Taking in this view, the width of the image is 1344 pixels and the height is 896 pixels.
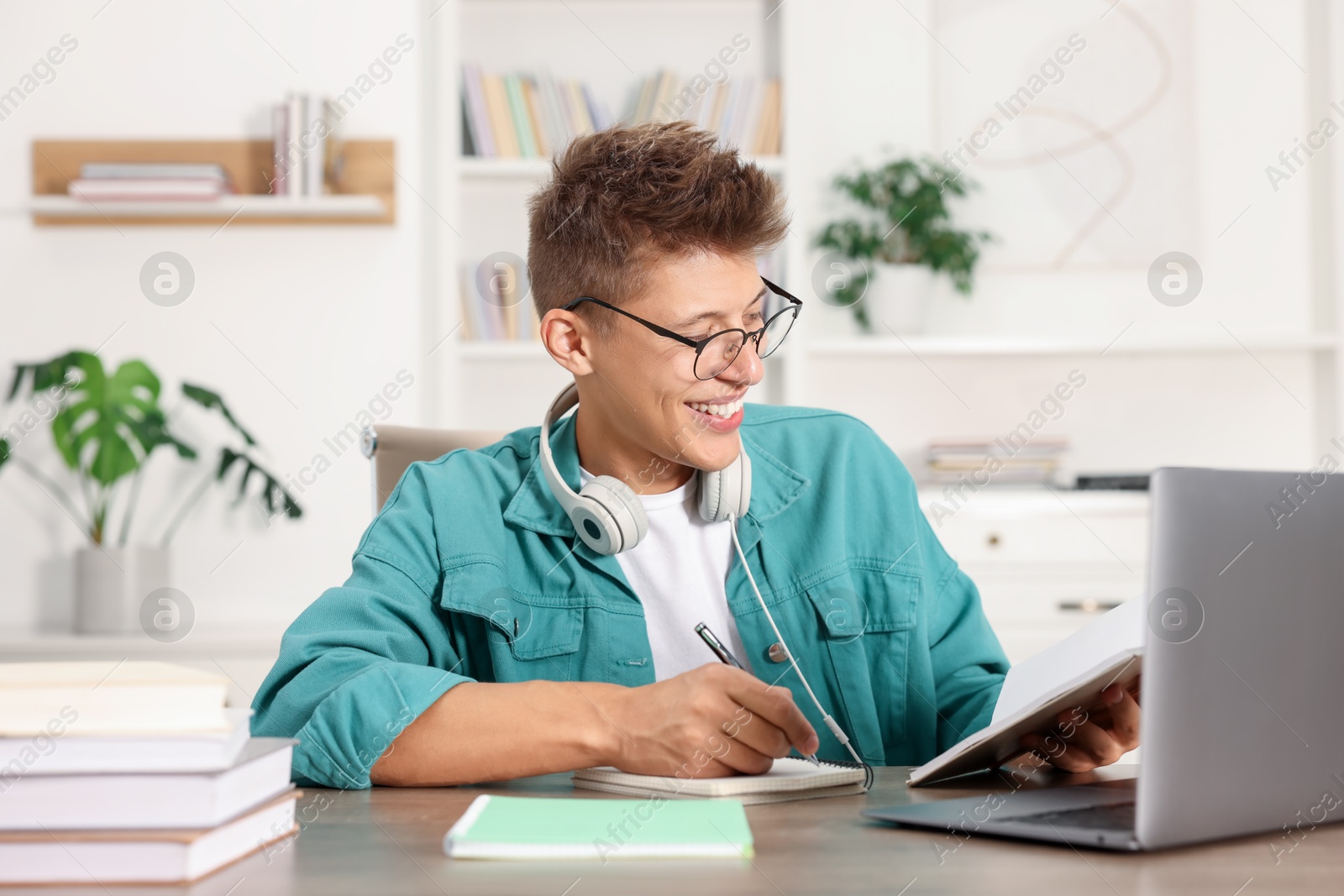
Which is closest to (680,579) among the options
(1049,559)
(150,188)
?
(1049,559)

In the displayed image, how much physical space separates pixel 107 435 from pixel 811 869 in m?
2.57

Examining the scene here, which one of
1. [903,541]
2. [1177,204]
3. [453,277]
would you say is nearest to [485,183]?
[453,277]

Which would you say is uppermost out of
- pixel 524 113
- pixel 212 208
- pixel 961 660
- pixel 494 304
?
pixel 524 113

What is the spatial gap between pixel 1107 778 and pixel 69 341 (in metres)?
2.95

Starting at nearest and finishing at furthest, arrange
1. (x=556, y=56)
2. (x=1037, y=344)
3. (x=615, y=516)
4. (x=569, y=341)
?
1. (x=615, y=516)
2. (x=569, y=341)
3. (x=1037, y=344)
4. (x=556, y=56)

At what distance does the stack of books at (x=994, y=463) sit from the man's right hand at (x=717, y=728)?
2155 mm

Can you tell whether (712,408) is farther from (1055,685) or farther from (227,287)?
(227,287)

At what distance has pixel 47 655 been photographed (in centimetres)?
278

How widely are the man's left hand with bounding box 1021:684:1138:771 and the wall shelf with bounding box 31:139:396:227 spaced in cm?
246

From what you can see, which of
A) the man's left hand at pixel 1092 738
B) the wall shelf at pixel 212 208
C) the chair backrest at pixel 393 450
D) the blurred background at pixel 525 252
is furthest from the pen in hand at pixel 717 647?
the wall shelf at pixel 212 208

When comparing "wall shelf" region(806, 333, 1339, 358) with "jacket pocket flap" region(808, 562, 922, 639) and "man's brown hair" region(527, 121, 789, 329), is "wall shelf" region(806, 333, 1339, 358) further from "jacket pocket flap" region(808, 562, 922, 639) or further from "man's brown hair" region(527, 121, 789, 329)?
"jacket pocket flap" region(808, 562, 922, 639)

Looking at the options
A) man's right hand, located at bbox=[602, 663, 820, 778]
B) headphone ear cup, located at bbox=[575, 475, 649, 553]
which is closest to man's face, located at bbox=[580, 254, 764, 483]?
headphone ear cup, located at bbox=[575, 475, 649, 553]

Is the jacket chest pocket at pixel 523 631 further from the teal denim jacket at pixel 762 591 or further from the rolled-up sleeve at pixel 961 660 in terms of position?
the rolled-up sleeve at pixel 961 660

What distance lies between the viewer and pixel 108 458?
2803mm
